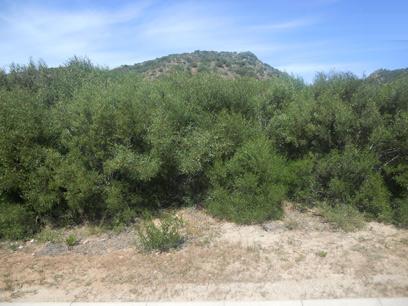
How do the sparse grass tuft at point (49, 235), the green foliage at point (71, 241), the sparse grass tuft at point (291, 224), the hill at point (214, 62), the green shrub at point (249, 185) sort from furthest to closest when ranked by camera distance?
the hill at point (214, 62)
the green shrub at point (249, 185)
the sparse grass tuft at point (49, 235)
the sparse grass tuft at point (291, 224)
the green foliage at point (71, 241)

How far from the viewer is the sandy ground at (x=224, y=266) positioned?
586 centimetres

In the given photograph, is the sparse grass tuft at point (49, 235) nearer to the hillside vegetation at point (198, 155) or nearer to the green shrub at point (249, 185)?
the hillside vegetation at point (198, 155)

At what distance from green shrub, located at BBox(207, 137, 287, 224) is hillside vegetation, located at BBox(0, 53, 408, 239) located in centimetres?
3

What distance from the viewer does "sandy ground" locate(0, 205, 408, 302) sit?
5859 millimetres

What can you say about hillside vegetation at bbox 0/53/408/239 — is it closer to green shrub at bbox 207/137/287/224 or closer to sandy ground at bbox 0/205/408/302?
green shrub at bbox 207/137/287/224

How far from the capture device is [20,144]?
363 inches

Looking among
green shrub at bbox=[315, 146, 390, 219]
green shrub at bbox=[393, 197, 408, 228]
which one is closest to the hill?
green shrub at bbox=[315, 146, 390, 219]

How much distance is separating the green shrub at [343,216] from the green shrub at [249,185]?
1.08 meters

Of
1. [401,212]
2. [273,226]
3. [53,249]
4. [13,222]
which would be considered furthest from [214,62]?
[53,249]

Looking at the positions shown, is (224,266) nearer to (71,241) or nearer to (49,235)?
(71,241)

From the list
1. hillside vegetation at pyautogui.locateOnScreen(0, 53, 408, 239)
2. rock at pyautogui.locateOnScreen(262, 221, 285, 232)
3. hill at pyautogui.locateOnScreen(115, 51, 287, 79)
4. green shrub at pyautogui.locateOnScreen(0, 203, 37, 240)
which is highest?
hill at pyautogui.locateOnScreen(115, 51, 287, 79)

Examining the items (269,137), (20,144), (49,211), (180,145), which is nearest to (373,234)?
(269,137)

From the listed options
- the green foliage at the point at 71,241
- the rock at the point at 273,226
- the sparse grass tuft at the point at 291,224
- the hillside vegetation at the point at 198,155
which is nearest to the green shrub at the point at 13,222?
the hillside vegetation at the point at 198,155

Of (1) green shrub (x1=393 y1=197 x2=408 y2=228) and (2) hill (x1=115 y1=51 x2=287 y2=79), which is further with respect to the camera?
(2) hill (x1=115 y1=51 x2=287 y2=79)
